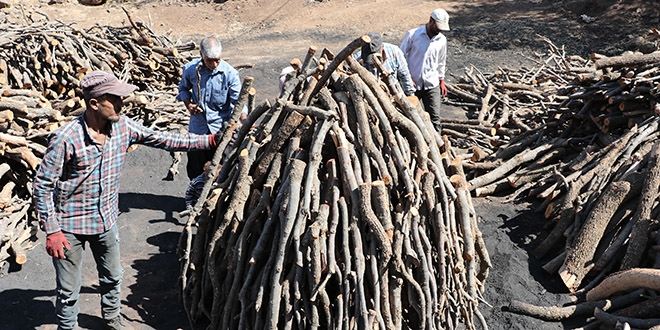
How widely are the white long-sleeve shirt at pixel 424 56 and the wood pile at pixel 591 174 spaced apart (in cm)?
102

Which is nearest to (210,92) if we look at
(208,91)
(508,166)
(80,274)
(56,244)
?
(208,91)

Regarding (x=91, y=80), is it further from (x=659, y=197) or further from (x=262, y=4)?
(x=262, y=4)

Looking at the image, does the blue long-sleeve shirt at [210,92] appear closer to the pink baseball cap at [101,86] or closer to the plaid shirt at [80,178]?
the plaid shirt at [80,178]

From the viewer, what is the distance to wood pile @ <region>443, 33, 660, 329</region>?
4938mm

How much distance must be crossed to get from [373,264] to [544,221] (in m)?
2.93

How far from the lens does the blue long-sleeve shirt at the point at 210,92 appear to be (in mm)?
6164

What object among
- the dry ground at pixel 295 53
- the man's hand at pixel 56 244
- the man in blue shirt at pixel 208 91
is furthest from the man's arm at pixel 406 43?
the man's hand at pixel 56 244

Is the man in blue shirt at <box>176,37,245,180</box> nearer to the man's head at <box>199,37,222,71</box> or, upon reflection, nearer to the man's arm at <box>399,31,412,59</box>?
the man's head at <box>199,37,222,71</box>

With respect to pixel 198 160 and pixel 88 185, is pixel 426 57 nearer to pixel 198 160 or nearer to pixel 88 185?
pixel 198 160

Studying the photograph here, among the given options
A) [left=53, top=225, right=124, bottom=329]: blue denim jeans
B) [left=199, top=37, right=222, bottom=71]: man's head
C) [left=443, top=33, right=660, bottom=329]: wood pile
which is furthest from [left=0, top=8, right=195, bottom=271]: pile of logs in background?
[left=443, top=33, right=660, bottom=329]: wood pile

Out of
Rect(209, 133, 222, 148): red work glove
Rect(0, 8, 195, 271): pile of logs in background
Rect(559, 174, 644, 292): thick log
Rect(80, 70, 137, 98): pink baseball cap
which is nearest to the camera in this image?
Rect(80, 70, 137, 98): pink baseball cap

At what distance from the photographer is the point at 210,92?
6180 mm

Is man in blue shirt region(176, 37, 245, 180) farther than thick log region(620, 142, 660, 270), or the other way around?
man in blue shirt region(176, 37, 245, 180)

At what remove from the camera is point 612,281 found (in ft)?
16.0
